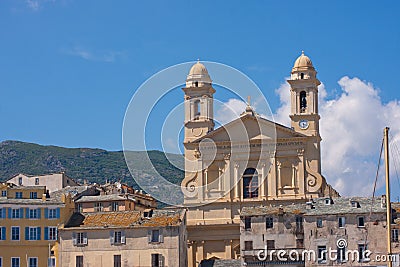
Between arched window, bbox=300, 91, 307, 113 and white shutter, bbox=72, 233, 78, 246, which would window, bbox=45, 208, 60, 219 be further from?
arched window, bbox=300, 91, 307, 113

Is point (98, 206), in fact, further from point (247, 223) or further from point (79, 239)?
point (247, 223)

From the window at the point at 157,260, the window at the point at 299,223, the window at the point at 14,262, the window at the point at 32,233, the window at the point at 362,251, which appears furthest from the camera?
the window at the point at 32,233

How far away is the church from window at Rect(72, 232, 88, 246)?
51.6ft

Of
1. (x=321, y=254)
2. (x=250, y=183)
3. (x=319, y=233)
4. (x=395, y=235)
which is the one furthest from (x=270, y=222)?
(x=250, y=183)

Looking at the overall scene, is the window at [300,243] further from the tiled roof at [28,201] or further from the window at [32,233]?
the window at [32,233]

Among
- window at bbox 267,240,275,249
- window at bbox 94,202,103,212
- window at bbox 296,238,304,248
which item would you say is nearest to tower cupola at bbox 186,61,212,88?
window at bbox 94,202,103,212

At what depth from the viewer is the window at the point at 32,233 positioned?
103m

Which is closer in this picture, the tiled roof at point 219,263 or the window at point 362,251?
the window at point 362,251

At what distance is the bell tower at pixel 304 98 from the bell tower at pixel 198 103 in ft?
35.3

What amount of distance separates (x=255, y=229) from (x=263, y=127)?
62.4 feet

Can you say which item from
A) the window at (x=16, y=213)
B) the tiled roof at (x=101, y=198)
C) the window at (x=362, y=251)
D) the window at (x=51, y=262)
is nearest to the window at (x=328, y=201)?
the window at (x=362, y=251)

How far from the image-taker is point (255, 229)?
100 m

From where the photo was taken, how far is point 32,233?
103562 mm

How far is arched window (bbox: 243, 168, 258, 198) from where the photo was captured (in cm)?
11650
